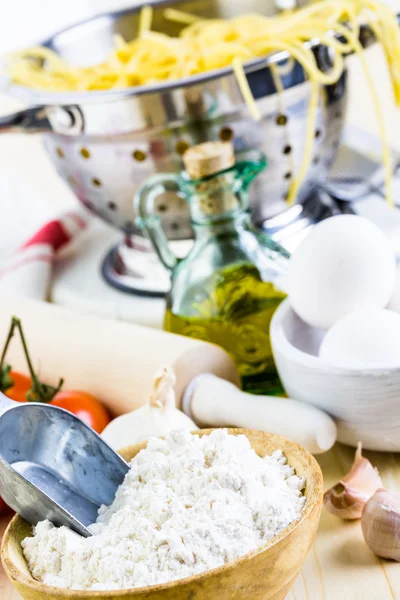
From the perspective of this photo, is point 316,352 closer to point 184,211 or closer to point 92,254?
point 184,211

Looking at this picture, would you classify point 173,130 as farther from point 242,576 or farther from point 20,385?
point 242,576

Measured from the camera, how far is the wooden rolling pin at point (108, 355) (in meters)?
0.93

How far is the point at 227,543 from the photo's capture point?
58 cm

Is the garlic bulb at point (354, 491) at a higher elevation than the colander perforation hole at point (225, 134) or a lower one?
lower

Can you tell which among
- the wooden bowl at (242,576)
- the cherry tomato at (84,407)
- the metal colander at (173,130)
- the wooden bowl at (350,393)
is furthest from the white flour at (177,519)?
the metal colander at (173,130)

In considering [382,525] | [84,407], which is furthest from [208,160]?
[382,525]

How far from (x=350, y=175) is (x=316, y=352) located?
22.3 inches

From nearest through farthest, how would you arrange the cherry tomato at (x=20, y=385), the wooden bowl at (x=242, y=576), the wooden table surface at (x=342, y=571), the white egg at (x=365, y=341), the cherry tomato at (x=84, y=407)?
the wooden bowl at (x=242, y=576), the wooden table surface at (x=342, y=571), the white egg at (x=365, y=341), the cherry tomato at (x=84, y=407), the cherry tomato at (x=20, y=385)

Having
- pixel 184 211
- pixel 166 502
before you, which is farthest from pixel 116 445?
pixel 184 211

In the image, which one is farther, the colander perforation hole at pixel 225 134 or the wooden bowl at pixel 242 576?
the colander perforation hole at pixel 225 134

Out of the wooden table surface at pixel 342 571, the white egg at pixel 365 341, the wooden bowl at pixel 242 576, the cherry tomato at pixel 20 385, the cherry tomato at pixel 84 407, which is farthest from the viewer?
the cherry tomato at pixel 20 385

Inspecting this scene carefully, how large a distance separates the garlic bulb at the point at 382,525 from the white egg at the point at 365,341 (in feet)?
0.39

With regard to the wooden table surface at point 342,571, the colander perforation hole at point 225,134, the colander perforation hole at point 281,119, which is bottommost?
the wooden table surface at point 342,571

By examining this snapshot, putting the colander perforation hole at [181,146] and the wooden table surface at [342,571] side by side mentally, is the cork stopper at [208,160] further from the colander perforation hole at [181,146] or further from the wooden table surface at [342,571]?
the wooden table surface at [342,571]
